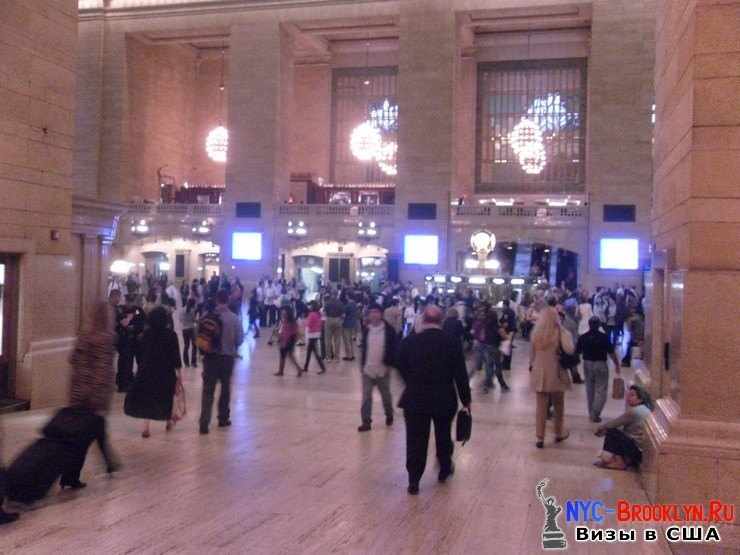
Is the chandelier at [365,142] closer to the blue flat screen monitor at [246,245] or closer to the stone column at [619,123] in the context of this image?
the blue flat screen monitor at [246,245]

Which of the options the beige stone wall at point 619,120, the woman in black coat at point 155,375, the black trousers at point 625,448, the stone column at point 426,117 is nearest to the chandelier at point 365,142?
the stone column at point 426,117

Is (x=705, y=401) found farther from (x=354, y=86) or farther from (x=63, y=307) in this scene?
(x=354, y=86)

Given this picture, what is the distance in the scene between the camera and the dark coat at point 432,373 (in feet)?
18.7

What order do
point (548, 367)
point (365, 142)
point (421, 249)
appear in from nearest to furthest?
point (548, 367), point (421, 249), point (365, 142)

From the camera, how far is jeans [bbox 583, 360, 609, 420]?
8688 mm

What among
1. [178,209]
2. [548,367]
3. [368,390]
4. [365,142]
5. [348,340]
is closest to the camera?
[548,367]

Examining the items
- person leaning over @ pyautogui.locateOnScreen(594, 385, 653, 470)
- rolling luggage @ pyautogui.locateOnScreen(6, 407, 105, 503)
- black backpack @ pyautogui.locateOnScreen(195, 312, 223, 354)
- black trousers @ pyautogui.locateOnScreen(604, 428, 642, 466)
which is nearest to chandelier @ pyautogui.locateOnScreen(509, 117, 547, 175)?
black backpack @ pyautogui.locateOnScreen(195, 312, 223, 354)

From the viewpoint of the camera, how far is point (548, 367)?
754cm

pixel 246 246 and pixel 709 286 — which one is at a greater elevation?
pixel 246 246

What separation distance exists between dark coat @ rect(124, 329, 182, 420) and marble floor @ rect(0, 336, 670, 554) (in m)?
0.37

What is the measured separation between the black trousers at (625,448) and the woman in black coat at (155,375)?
4.09 metres

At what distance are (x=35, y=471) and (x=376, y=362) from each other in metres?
3.81

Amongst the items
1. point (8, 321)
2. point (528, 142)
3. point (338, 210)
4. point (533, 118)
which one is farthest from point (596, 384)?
point (533, 118)

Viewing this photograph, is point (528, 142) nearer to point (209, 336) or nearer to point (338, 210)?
point (338, 210)
